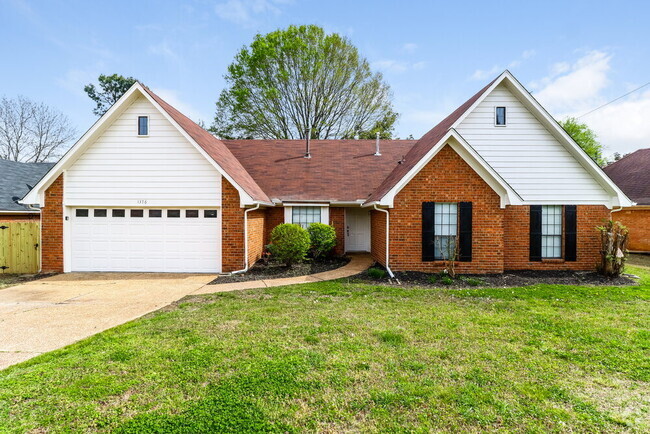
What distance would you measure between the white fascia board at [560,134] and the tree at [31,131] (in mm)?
38480

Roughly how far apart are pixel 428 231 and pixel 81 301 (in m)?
9.41

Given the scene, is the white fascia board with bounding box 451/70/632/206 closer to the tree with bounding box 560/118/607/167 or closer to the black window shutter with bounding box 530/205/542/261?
the black window shutter with bounding box 530/205/542/261

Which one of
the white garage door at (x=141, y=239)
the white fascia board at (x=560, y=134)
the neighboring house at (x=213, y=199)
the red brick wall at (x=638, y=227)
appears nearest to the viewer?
the white fascia board at (x=560, y=134)

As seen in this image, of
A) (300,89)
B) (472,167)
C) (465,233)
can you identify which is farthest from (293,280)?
(300,89)

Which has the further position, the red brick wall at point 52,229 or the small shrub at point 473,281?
the red brick wall at point 52,229

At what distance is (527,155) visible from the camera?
35.2 feet

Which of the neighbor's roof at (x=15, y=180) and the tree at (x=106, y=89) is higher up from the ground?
the tree at (x=106, y=89)

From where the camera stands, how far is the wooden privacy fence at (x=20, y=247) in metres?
10.8

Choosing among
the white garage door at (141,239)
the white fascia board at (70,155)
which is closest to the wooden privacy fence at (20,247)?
the white fascia board at (70,155)

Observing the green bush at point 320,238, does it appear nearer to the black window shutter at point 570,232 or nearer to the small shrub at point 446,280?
the small shrub at point 446,280

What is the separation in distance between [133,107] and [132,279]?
5717 millimetres

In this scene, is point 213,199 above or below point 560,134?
below

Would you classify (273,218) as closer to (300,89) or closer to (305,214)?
(305,214)

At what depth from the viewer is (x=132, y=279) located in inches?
396
